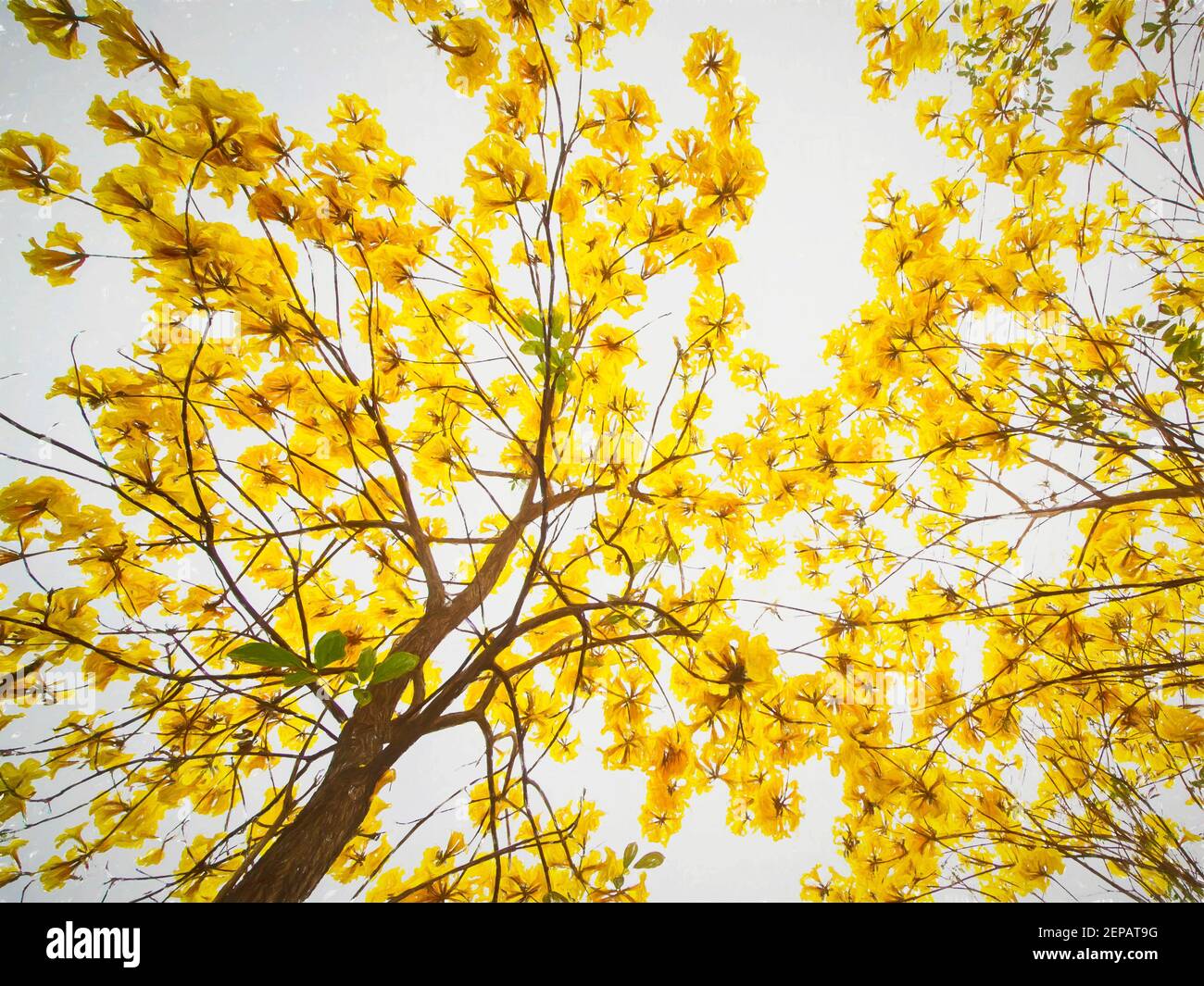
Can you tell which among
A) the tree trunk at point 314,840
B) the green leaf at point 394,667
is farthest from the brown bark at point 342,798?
the green leaf at point 394,667

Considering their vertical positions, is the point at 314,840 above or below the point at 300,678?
below

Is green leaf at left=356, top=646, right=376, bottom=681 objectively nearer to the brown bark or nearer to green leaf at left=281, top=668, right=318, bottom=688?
green leaf at left=281, top=668, right=318, bottom=688

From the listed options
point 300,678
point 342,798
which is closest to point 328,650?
A: point 300,678

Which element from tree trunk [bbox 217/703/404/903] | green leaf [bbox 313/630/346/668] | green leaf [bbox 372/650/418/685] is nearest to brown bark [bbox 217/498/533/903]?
tree trunk [bbox 217/703/404/903]

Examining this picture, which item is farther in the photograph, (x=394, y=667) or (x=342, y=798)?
(x=342, y=798)

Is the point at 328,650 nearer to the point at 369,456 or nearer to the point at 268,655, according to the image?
the point at 268,655

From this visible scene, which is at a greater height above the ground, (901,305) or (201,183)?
(901,305)

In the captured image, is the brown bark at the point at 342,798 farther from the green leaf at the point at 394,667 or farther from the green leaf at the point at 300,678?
the green leaf at the point at 300,678

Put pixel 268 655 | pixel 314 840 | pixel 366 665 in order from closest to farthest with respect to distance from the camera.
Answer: pixel 268 655, pixel 366 665, pixel 314 840

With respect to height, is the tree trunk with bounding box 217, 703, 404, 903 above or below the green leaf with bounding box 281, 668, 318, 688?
below
